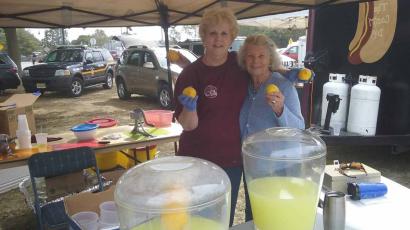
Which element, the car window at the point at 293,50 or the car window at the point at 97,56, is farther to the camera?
the car window at the point at 293,50

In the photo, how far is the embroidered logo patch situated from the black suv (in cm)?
1067

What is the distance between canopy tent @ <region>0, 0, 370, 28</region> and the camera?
324 cm

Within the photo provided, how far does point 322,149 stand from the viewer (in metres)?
1.19

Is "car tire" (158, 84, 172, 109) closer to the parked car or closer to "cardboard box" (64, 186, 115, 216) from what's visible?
the parked car

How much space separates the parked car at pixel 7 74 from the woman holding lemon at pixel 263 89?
1298cm

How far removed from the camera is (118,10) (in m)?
3.73

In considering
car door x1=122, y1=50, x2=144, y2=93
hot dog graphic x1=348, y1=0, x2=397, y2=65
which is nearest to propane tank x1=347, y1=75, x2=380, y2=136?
hot dog graphic x1=348, y1=0, x2=397, y2=65

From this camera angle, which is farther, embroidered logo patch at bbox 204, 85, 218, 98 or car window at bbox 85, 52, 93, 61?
car window at bbox 85, 52, 93, 61

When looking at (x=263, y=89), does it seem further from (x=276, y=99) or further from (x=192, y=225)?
(x=192, y=225)

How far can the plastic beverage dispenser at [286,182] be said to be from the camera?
3.44 feet

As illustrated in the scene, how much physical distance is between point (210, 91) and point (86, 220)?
3.36 feet

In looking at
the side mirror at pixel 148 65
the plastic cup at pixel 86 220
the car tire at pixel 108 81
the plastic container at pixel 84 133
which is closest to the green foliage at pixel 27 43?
the car tire at pixel 108 81

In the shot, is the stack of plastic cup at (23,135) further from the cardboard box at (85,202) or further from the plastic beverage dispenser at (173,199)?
the plastic beverage dispenser at (173,199)

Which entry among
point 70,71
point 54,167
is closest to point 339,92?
point 54,167
